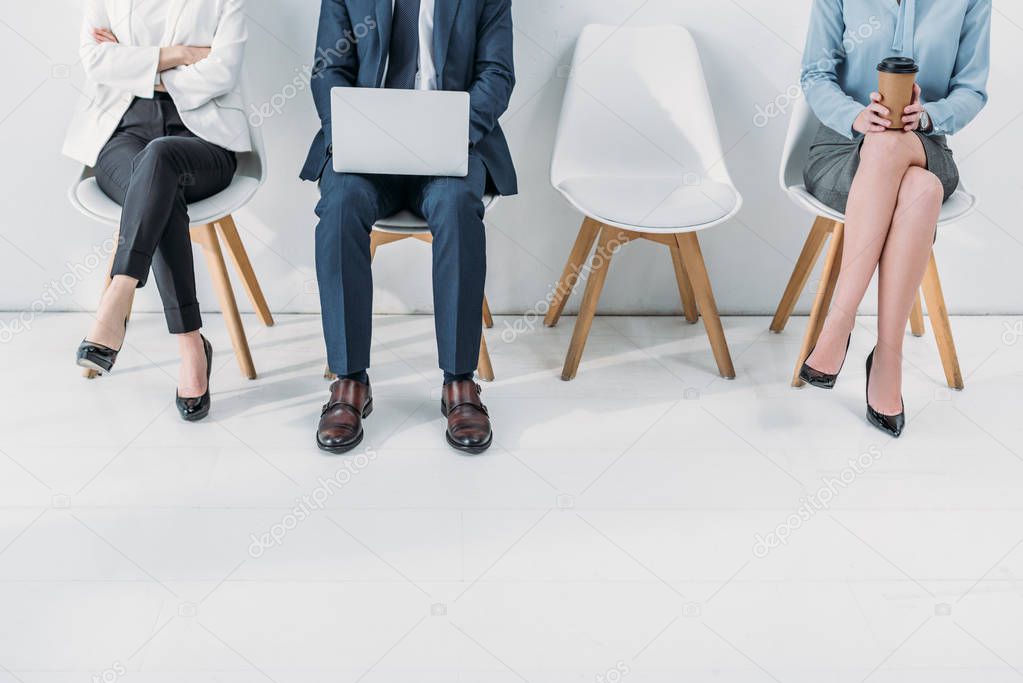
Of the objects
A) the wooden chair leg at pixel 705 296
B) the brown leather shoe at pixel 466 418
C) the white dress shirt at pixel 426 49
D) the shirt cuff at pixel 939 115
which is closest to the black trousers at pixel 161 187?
the white dress shirt at pixel 426 49

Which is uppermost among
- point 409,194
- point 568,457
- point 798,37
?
point 798,37

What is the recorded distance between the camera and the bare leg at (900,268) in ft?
7.54

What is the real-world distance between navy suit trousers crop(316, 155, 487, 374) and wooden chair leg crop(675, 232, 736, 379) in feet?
1.90

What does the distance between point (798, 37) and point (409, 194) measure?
4.14ft

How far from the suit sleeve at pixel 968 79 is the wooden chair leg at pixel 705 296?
2.13 feet

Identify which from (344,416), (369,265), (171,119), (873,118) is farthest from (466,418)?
(873,118)

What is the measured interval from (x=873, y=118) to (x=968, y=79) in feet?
1.14

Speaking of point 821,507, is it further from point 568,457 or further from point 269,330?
point 269,330

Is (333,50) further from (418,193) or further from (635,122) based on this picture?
(635,122)

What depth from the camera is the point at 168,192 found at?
2.28 metres

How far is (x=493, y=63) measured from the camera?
2521 millimetres

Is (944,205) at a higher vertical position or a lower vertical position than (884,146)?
lower

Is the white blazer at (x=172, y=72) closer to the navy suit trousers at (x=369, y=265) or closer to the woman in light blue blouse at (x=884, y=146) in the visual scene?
the navy suit trousers at (x=369, y=265)

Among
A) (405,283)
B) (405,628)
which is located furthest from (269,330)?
(405,628)
